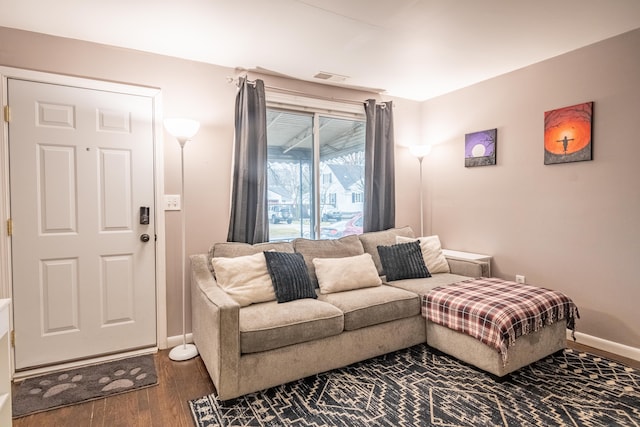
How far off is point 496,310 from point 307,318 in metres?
1.22

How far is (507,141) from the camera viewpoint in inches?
134

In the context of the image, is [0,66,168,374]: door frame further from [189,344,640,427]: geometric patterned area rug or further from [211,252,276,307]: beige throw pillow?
[189,344,640,427]: geometric patterned area rug

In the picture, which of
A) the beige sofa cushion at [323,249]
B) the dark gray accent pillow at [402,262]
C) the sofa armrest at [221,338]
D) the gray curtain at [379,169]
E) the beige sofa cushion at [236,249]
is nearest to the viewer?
the sofa armrest at [221,338]

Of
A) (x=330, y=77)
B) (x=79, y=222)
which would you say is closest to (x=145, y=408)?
(x=79, y=222)

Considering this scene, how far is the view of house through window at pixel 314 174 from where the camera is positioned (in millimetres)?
3494

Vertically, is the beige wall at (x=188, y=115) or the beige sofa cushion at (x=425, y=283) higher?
the beige wall at (x=188, y=115)

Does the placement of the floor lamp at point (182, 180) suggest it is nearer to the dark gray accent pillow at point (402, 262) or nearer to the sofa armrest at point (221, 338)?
the sofa armrest at point (221, 338)

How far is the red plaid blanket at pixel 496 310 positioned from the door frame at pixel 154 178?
2.12 meters

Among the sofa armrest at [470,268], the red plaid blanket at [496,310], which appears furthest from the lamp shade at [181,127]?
the sofa armrest at [470,268]

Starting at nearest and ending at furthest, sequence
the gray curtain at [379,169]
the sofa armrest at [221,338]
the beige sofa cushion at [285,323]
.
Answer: the sofa armrest at [221,338], the beige sofa cushion at [285,323], the gray curtain at [379,169]

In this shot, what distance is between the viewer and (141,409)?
2084 mm

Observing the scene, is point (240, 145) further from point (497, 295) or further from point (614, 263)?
point (614, 263)

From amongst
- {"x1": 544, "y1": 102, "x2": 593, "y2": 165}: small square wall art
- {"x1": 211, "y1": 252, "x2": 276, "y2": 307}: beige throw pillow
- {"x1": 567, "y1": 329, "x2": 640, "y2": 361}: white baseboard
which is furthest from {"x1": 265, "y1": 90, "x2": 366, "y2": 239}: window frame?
{"x1": 567, "y1": 329, "x2": 640, "y2": 361}: white baseboard

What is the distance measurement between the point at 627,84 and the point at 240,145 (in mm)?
3010
